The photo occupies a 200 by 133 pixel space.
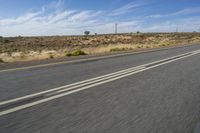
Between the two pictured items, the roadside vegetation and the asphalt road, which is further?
the roadside vegetation

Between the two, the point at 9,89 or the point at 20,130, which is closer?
the point at 20,130

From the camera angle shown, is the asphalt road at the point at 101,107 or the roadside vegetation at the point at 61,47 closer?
the asphalt road at the point at 101,107

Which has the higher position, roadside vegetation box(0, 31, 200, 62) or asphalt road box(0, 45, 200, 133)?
asphalt road box(0, 45, 200, 133)

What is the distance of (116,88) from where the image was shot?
623 centimetres

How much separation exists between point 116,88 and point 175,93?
4.79 feet

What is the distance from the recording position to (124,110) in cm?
439

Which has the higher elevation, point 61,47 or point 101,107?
point 101,107

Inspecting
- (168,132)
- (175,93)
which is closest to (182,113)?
(168,132)

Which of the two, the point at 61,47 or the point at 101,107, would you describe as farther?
the point at 61,47

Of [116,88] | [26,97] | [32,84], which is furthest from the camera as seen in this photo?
[32,84]

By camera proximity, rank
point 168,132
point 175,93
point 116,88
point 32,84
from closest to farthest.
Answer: point 168,132 < point 175,93 < point 116,88 < point 32,84

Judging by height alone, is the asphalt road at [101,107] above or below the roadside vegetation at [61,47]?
above

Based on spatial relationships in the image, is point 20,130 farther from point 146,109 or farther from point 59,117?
point 146,109

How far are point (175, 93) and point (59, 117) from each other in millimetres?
3069
